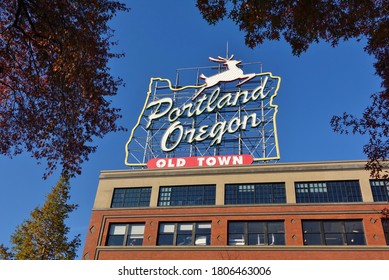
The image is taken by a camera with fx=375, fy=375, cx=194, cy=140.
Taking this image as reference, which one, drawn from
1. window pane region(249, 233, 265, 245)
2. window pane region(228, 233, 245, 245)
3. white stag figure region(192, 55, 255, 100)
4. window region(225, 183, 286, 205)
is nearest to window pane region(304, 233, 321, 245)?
window pane region(249, 233, 265, 245)

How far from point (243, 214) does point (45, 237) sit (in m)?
22.3

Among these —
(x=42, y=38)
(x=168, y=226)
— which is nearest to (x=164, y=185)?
(x=168, y=226)

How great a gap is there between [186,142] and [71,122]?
2862 centimetres

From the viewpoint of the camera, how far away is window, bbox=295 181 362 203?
32.7 m

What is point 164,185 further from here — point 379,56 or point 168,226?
point 379,56

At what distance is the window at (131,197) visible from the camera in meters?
36.8

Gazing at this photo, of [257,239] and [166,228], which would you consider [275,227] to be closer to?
[257,239]

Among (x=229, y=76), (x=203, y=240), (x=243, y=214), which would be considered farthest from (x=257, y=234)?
(x=229, y=76)

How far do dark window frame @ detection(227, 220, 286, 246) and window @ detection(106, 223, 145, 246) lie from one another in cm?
834

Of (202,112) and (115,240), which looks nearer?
(115,240)

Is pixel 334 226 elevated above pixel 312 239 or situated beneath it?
elevated above

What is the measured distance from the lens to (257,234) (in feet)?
107

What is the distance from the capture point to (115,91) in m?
14.3

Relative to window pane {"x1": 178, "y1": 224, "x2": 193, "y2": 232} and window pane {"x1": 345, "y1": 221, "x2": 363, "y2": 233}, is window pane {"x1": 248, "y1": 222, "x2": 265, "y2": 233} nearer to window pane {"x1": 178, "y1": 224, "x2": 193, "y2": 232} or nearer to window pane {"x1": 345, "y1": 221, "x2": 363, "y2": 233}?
window pane {"x1": 178, "y1": 224, "x2": 193, "y2": 232}
